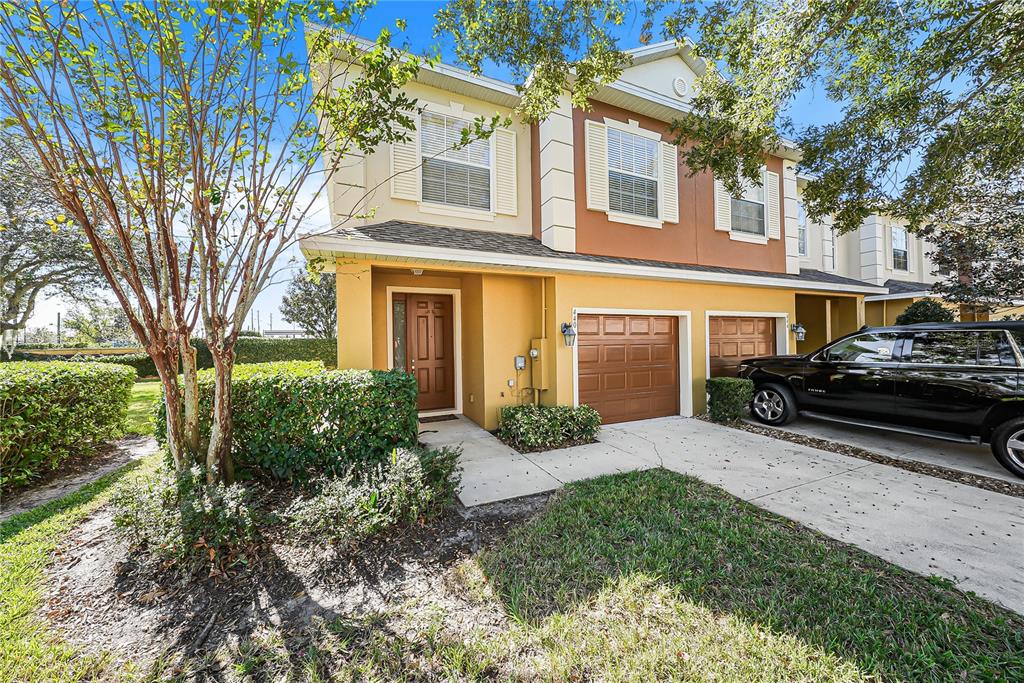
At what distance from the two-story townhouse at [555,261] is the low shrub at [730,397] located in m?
0.52

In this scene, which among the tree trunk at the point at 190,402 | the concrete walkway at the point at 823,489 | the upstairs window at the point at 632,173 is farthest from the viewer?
the upstairs window at the point at 632,173

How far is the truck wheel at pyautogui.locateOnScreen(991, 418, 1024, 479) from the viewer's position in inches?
173

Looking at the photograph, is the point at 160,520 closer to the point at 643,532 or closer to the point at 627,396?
the point at 643,532

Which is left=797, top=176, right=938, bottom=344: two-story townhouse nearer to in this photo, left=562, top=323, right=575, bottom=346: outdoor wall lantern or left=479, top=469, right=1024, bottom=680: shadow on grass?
left=562, top=323, right=575, bottom=346: outdoor wall lantern

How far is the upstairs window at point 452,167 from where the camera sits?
653 centimetres

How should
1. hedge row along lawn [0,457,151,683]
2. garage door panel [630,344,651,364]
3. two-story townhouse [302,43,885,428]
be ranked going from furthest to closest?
garage door panel [630,344,651,364]
two-story townhouse [302,43,885,428]
hedge row along lawn [0,457,151,683]

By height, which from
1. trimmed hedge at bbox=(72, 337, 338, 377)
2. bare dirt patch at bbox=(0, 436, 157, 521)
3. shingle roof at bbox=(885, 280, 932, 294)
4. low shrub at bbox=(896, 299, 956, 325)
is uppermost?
shingle roof at bbox=(885, 280, 932, 294)

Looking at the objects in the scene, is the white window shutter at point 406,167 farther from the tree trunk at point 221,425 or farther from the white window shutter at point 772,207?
the white window shutter at point 772,207

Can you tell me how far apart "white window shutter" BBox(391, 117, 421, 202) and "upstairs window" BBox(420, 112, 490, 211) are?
0.12 metres

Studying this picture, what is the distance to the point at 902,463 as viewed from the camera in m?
5.01

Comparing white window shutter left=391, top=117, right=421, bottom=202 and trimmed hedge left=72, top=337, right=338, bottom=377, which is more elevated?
white window shutter left=391, top=117, right=421, bottom=202

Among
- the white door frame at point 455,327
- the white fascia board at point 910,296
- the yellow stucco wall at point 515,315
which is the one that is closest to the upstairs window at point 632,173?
the yellow stucco wall at point 515,315

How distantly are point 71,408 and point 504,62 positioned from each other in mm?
6654

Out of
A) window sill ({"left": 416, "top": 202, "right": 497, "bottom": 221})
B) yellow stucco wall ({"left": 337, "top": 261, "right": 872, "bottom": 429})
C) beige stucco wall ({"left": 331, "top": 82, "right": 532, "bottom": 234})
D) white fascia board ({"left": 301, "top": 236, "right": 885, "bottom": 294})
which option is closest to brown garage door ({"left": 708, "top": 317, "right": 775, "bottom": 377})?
yellow stucco wall ({"left": 337, "top": 261, "right": 872, "bottom": 429})
